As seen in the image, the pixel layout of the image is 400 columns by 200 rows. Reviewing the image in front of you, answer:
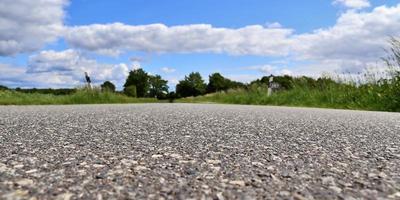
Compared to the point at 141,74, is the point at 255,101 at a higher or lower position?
lower

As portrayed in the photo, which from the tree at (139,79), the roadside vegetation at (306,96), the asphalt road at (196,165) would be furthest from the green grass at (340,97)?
the tree at (139,79)

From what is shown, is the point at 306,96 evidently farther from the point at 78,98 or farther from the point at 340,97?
the point at 78,98

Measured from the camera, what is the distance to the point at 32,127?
183 inches

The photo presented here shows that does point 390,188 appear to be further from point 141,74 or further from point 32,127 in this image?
point 141,74

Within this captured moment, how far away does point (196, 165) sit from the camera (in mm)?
2564

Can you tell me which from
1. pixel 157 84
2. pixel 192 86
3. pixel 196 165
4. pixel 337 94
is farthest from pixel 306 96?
pixel 157 84

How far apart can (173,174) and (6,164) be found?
1021 millimetres

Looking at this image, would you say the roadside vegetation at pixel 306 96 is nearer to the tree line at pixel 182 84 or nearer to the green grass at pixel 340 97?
the green grass at pixel 340 97

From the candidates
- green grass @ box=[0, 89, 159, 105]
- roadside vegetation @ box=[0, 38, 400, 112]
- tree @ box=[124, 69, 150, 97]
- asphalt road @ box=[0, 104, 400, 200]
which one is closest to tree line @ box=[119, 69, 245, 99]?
tree @ box=[124, 69, 150, 97]

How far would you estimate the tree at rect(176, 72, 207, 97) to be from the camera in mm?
52938

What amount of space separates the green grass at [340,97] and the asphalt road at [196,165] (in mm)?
8136

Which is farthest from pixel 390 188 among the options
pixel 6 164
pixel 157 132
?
pixel 157 132

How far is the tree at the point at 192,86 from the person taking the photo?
174ft

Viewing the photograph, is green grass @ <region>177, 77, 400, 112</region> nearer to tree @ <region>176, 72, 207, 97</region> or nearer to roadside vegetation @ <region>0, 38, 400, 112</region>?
roadside vegetation @ <region>0, 38, 400, 112</region>
